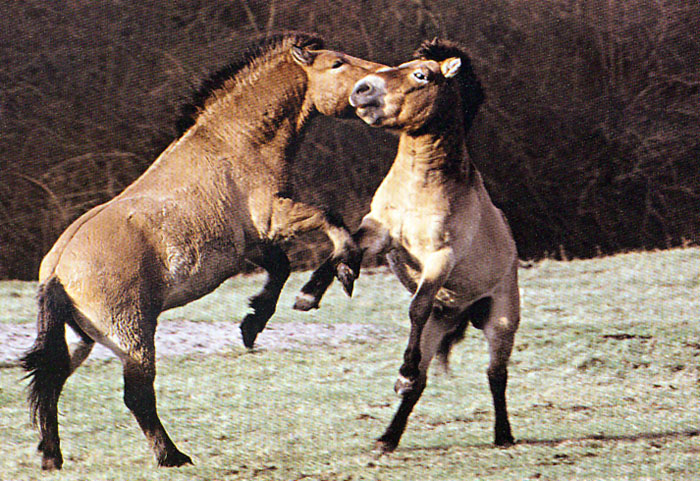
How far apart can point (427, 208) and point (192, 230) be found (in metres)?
0.57

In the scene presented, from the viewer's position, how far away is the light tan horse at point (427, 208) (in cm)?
240

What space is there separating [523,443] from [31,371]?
128cm

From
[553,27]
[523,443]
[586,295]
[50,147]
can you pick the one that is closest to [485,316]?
[523,443]

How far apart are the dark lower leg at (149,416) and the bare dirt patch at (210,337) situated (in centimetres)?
57

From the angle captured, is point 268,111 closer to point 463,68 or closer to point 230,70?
point 230,70

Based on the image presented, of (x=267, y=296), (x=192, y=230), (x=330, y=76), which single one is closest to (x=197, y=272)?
(x=192, y=230)

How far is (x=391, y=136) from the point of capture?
2.96 m

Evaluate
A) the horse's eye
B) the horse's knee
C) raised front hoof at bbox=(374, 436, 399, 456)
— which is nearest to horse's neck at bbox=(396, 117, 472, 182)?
the horse's eye

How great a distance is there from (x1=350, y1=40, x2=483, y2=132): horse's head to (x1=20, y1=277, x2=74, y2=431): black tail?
32.6 inches

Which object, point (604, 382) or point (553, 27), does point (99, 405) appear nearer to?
point (604, 382)

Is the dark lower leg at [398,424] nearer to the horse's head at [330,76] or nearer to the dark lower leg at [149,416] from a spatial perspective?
the dark lower leg at [149,416]

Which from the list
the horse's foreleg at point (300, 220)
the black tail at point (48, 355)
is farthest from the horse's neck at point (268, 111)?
the black tail at point (48, 355)

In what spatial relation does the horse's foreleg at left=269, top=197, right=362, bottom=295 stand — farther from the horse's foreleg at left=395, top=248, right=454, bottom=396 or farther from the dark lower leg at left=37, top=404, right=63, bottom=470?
the dark lower leg at left=37, top=404, right=63, bottom=470

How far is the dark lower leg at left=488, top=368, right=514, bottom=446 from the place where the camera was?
268 centimetres
